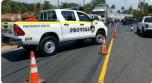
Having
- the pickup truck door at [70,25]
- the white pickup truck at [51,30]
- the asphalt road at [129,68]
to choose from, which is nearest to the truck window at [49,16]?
the white pickup truck at [51,30]

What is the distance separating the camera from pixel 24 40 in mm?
12586

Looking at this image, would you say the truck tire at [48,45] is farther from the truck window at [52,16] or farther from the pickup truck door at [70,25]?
the truck window at [52,16]

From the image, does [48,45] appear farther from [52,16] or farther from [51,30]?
[52,16]

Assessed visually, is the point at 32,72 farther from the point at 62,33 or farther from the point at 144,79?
the point at 62,33

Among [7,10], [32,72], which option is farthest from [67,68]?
[7,10]

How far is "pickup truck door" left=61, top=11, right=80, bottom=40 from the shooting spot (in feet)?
47.7

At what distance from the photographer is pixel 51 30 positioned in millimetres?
→ 13703

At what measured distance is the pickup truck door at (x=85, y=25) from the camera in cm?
1580

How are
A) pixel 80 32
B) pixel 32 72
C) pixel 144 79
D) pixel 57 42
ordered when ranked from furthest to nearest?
1. pixel 80 32
2. pixel 57 42
3. pixel 144 79
4. pixel 32 72

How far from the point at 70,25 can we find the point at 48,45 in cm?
180

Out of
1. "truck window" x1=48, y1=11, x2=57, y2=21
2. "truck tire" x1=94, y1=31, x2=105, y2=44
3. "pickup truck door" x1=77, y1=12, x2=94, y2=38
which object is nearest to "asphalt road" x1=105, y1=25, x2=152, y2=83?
"pickup truck door" x1=77, y1=12, x2=94, y2=38

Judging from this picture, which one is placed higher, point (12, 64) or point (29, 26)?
point (29, 26)

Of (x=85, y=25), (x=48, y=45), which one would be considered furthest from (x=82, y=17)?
(x=48, y=45)

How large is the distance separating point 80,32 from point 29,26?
368 cm
